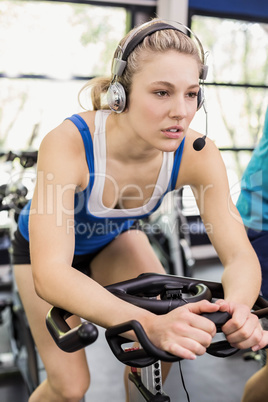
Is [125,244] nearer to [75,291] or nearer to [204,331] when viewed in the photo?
[75,291]

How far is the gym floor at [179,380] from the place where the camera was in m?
2.38

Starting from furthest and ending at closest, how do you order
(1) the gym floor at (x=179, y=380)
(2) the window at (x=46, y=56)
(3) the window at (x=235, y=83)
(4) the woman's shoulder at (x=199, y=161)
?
(3) the window at (x=235, y=83) < (2) the window at (x=46, y=56) < (1) the gym floor at (x=179, y=380) < (4) the woman's shoulder at (x=199, y=161)

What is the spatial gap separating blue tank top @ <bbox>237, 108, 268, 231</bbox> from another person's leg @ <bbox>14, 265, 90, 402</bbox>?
73 cm

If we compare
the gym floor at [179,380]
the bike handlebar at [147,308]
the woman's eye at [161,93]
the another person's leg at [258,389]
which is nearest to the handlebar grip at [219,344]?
the bike handlebar at [147,308]

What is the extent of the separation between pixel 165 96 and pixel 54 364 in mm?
907

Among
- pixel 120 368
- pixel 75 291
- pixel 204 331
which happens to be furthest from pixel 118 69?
pixel 120 368

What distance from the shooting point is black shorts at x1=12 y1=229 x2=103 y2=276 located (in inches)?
64.5

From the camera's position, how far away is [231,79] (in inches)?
190

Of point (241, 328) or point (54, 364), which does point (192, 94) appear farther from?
point (54, 364)

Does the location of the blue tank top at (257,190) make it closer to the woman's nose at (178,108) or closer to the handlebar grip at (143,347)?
the woman's nose at (178,108)

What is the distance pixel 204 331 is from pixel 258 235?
2.73 ft

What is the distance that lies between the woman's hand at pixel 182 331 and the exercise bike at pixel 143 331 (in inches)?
1.0

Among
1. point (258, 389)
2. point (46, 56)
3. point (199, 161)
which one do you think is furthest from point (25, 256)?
point (46, 56)

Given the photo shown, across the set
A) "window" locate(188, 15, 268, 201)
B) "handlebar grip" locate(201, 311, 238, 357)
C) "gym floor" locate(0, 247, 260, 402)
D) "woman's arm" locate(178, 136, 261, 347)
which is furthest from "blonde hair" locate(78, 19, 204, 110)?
"window" locate(188, 15, 268, 201)
